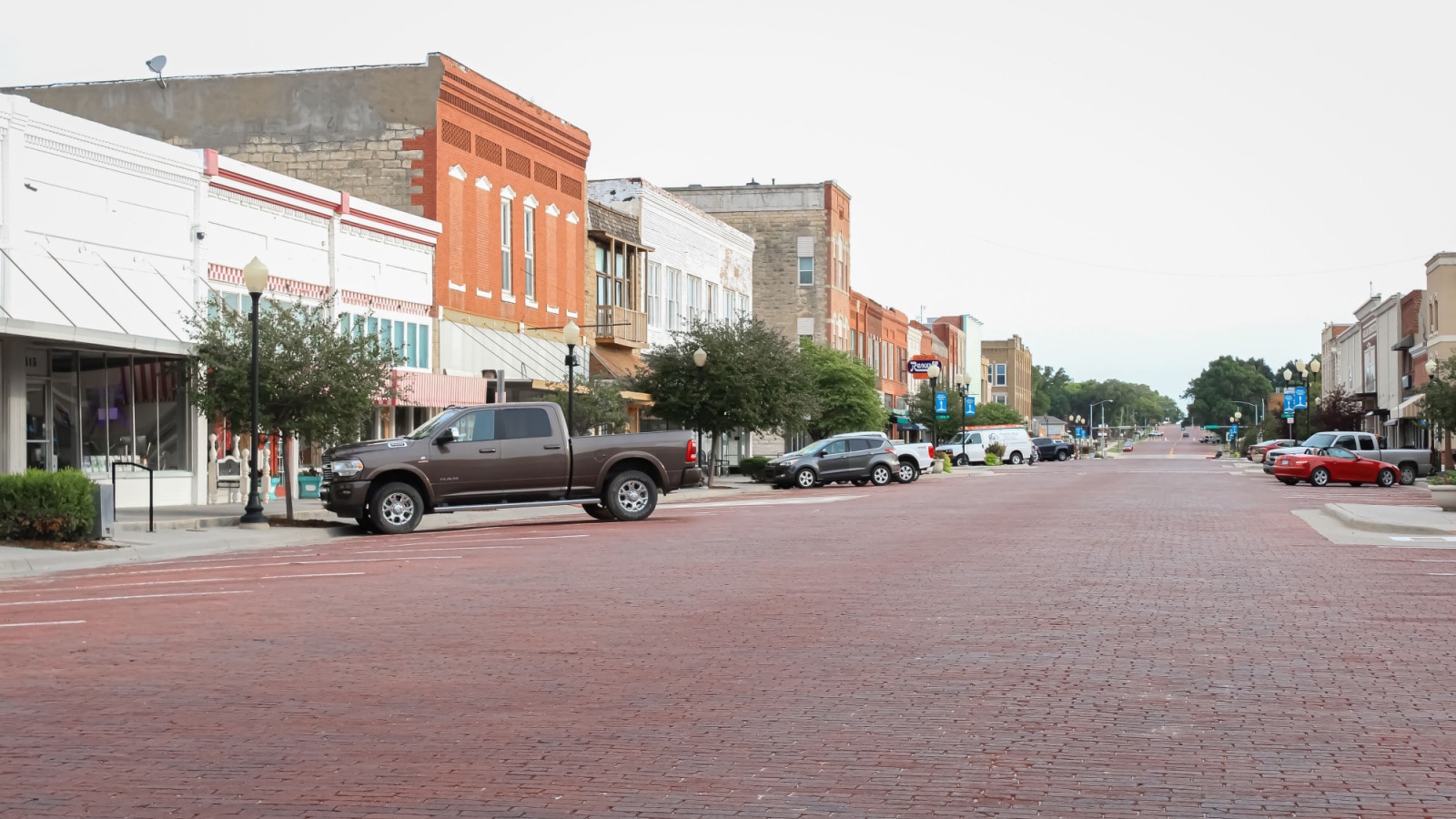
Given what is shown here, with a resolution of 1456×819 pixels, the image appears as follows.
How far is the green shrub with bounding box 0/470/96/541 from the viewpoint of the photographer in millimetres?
20047

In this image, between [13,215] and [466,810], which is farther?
[13,215]

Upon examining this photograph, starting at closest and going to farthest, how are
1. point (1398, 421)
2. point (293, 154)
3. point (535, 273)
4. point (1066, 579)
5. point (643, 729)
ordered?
point (643, 729) → point (1066, 579) → point (293, 154) → point (535, 273) → point (1398, 421)

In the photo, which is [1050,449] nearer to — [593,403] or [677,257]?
[677,257]

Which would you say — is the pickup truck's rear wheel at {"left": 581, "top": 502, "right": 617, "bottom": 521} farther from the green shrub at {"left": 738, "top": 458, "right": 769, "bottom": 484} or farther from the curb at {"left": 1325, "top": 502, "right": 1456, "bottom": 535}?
the green shrub at {"left": 738, "top": 458, "right": 769, "bottom": 484}

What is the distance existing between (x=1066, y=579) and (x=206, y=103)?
3122cm

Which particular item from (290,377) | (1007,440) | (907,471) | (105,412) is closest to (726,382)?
(907,471)

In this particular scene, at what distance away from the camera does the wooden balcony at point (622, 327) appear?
47.2 m

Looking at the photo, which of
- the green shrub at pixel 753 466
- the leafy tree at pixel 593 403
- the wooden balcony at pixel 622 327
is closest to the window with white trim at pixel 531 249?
the wooden balcony at pixel 622 327

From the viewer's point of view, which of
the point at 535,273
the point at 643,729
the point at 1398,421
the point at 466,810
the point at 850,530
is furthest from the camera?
the point at 1398,421

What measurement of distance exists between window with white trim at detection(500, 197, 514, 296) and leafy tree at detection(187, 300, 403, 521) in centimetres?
1619

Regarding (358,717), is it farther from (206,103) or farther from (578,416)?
(206,103)

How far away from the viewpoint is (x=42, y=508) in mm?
20109

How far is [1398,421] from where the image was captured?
7988 cm

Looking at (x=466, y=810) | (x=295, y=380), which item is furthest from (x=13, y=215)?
(x=466, y=810)
